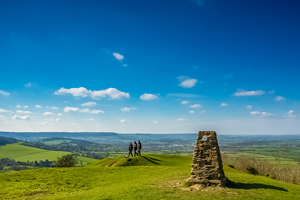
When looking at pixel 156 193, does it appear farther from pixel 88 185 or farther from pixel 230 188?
pixel 88 185

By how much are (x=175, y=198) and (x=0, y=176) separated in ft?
82.3

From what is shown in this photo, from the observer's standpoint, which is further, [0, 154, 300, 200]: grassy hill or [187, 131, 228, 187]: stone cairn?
[187, 131, 228, 187]: stone cairn

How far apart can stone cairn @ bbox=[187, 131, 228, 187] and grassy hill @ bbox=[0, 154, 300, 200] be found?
104cm

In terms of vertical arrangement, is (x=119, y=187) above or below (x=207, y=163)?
below

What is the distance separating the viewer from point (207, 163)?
765 inches

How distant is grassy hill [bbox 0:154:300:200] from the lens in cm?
1633

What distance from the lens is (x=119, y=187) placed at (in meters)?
20.5

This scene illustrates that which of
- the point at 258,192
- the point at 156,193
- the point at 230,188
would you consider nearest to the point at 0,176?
the point at 156,193

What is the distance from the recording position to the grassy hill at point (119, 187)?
16.3m

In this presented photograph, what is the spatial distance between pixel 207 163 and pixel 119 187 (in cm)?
1013

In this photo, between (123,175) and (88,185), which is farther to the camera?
(123,175)

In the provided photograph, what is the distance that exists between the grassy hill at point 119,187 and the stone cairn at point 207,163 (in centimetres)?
104

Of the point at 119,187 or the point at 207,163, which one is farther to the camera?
the point at 119,187

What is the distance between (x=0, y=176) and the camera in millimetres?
25250
